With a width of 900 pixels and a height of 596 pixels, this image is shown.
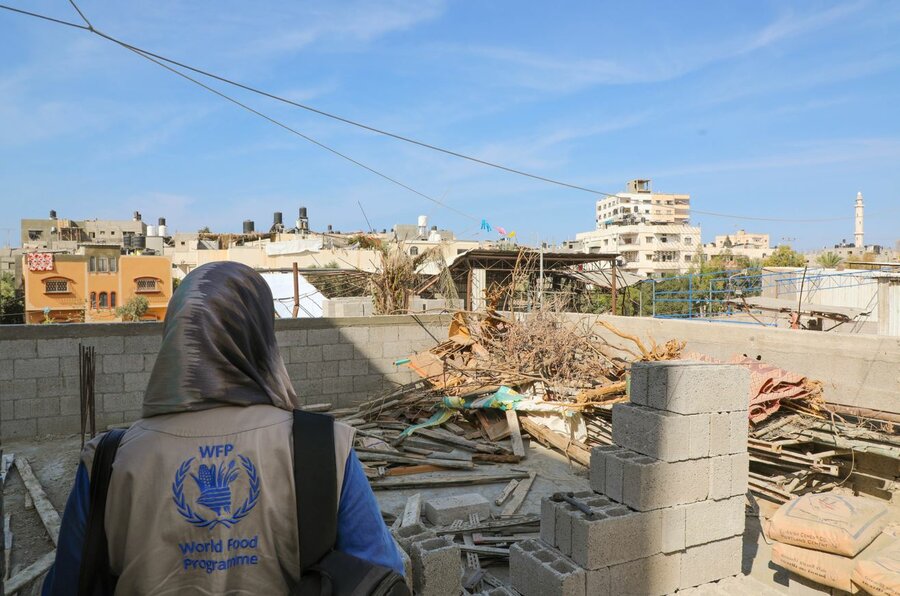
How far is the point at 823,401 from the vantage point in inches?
308

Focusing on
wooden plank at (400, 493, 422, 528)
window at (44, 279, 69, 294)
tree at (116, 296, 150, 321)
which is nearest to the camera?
wooden plank at (400, 493, 422, 528)

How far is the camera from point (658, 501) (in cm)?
438

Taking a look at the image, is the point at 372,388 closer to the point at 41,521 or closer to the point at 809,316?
the point at 41,521

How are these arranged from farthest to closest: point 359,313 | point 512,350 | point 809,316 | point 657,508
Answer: point 809,316 < point 359,313 < point 512,350 < point 657,508

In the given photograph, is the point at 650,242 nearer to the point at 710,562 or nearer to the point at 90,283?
the point at 90,283

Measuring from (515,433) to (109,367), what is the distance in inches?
243

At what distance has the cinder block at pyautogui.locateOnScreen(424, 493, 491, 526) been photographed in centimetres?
596

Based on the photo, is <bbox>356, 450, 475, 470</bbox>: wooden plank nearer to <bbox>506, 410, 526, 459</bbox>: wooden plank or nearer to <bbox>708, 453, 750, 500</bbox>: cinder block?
<bbox>506, 410, 526, 459</bbox>: wooden plank

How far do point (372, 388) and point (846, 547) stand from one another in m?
7.61

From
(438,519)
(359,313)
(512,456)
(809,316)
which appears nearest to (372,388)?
(359,313)

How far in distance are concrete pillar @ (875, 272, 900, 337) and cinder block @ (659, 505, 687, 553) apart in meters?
9.24

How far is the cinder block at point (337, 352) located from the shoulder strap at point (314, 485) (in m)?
9.07

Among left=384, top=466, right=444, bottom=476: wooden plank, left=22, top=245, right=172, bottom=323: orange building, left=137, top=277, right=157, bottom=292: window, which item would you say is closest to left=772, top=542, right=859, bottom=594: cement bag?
left=384, top=466, right=444, bottom=476: wooden plank

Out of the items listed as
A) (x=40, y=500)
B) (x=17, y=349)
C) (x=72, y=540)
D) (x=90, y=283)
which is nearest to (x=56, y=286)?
(x=90, y=283)
